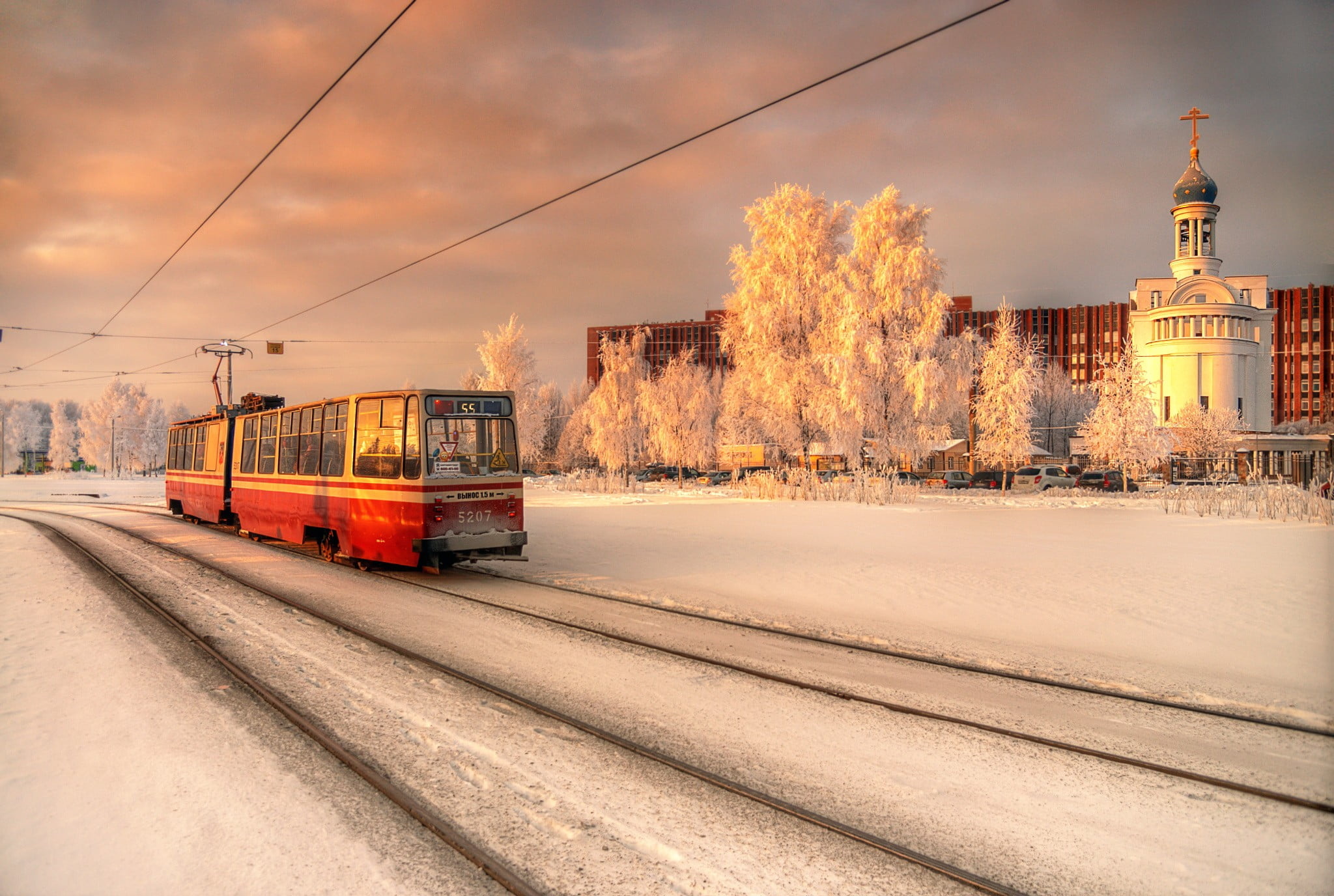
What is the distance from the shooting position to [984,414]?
45625 millimetres

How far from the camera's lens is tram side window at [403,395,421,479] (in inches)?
511

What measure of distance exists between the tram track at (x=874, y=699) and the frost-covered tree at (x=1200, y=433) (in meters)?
58.1

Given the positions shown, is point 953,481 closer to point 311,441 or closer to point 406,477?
point 311,441

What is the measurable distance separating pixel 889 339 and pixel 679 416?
24.3 m

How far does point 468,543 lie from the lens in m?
13.2

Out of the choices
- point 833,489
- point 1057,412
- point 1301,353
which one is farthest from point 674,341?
point 833,489

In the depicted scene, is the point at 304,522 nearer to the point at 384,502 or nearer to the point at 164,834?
the point at 384,502

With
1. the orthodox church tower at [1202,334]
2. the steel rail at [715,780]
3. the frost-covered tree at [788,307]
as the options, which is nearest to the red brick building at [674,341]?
the orthodox church tower at [1202,334]

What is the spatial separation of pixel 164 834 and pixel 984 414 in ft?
153

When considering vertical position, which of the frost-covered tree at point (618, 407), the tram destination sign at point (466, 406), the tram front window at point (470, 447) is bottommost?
the tram front window at point (470, 447)

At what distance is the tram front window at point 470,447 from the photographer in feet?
43.1

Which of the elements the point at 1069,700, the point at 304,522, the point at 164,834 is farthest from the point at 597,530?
the point at 164,834

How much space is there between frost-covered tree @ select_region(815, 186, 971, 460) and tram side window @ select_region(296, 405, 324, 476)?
22751mm

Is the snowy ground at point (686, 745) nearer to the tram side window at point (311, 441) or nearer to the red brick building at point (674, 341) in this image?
the tram side window at point (311, 441)
